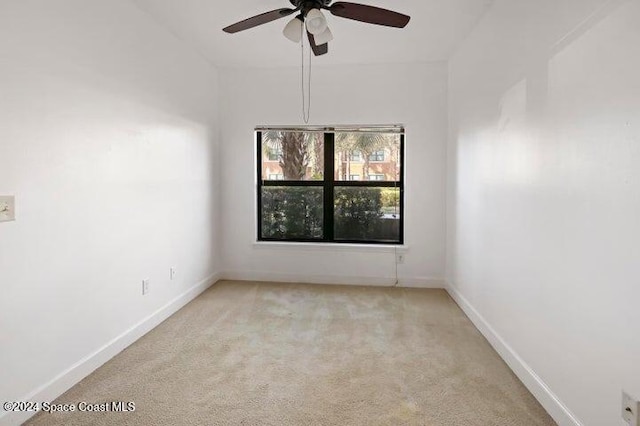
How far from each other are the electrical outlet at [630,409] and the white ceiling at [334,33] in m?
2.56

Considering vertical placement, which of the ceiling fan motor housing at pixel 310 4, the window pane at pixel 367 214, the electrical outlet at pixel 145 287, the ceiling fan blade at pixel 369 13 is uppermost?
the ceiling fan motor housing at pixel 310 4

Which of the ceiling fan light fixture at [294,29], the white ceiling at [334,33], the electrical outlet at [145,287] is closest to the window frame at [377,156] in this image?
the white ceiling at [334,33]

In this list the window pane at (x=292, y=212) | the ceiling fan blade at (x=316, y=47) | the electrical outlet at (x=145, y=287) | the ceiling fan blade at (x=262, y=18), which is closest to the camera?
the ceiling fan blade at (x=262, y=18)

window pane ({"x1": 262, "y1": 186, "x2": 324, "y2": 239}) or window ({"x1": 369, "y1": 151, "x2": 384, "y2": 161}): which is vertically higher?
window ({"x1": 369, "y1": 151, "x2": 384, "y2": 161})

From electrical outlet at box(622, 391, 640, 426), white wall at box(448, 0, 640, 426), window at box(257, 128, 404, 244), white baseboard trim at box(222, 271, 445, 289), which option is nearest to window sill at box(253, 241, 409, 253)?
window at box(257, 128, 404, 244)

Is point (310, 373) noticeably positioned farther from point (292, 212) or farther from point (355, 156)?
point (355, 156)

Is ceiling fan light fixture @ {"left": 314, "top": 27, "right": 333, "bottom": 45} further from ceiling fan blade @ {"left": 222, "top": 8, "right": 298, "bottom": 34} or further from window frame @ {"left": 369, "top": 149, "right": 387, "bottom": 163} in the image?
window frame @ {"left": 369, "top": 149, "right": 387, "bottom": 163}

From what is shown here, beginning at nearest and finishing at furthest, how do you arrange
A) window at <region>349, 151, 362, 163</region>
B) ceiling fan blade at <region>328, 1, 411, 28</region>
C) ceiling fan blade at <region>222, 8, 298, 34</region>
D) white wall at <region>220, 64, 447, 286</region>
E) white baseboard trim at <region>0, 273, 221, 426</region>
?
white baseboard trim at <region>0, 273, 221, 426</region> → ceiling fan blade at <region>328, 1, 411, 28</region> → ceiling fan blade at <region>222, 8, 298, 34</region> → white wall at <region>220, 64, 447, 286</region> → window at <region>349, 151, 362, 163</region>

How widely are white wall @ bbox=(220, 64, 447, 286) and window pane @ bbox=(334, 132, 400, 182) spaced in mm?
194

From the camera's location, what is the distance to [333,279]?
13.5 ft

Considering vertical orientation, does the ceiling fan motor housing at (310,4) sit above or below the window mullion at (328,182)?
above

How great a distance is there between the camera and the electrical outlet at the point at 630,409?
1285mm

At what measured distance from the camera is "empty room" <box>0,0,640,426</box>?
1.62m

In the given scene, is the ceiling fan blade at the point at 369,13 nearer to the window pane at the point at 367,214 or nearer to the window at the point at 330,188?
the window at the point at 330,188
